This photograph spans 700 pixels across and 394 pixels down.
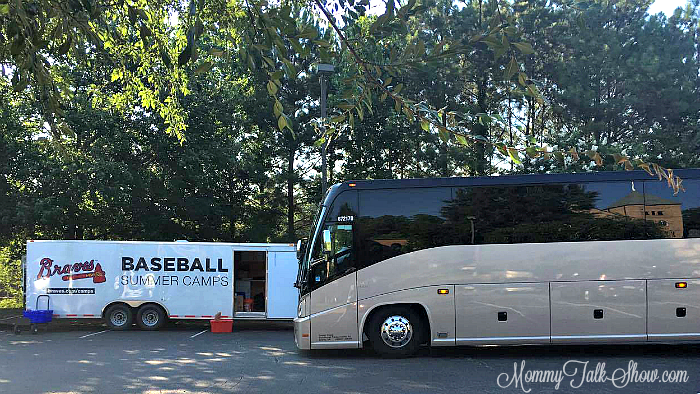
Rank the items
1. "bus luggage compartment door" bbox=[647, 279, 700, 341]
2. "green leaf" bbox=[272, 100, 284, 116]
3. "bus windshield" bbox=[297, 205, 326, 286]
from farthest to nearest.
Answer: "bus windshield" bbox=[297, 205, 326, 286] → "bus luggage compartment door" bbox=[647, 279, 700, 341] → "green leaf" bbox=[272, 100, 284, 116]

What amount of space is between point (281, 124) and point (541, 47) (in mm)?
25269

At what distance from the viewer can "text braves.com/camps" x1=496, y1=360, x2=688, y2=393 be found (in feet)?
28.6

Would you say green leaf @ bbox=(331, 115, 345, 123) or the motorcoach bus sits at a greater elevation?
green leaf @ bbox=(331, 115, 345, 123)

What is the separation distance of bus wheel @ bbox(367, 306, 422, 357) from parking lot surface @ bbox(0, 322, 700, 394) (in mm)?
236

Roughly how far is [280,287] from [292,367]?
848 centimetres

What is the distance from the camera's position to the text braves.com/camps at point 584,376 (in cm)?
873

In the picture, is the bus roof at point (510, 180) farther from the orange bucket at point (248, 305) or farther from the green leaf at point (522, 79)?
the orange bucket at point (248, 305)

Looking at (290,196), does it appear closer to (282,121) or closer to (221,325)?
(221,325)

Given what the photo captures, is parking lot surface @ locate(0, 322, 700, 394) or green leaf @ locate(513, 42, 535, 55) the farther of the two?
parking lot surface @ locate(0, 322, 700, 394)

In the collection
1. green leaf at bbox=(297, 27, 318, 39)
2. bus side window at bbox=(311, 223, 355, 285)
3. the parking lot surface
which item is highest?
green leaf at bbox=(297, 27, 318, 39)

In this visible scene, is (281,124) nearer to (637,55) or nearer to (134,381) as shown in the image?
(134,381)

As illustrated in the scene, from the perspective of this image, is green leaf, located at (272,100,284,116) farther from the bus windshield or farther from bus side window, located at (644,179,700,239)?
bus side window, located at (644,179,700,239)

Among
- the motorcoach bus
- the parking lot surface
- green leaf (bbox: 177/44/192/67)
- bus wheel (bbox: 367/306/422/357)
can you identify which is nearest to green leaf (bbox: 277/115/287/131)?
green leaf (bbox: 177/44/192/67)

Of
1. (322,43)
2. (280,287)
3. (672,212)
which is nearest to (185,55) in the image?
(322,43)
